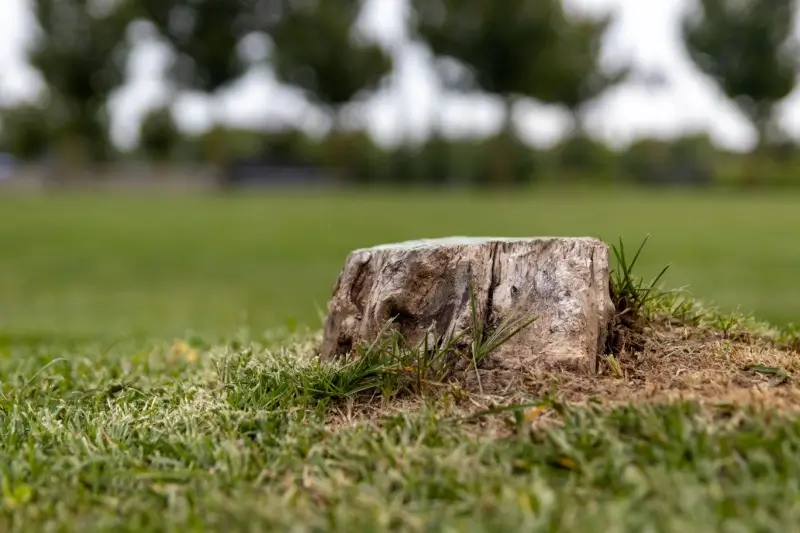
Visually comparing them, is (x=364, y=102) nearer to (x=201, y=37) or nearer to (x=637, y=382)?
(x=201, y=37)

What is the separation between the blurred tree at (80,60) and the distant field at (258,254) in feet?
71.1

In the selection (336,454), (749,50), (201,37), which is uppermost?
(749,50)

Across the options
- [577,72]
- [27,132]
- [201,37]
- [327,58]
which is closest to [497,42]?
[577,72]

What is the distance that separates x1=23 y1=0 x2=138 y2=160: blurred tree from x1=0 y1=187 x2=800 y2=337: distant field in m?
21.7

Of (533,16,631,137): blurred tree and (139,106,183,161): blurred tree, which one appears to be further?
(533,16,631,137): blurred tree

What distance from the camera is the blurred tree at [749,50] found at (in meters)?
46.2

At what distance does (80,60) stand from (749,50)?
39136mm

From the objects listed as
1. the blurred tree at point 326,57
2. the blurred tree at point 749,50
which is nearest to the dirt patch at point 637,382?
the blurred tree at point 326,57

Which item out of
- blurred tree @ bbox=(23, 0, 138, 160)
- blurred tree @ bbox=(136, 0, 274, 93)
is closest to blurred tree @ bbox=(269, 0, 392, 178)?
blurred tree @ bbox=(136, 0, 274, 93)

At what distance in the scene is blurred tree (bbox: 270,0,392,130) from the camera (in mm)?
43188

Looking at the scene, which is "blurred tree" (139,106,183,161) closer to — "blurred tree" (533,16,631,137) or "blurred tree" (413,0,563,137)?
"blurred tree" (413,0,563,137)

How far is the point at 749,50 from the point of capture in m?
47.2

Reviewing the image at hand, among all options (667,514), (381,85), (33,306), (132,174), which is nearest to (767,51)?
(381,85)

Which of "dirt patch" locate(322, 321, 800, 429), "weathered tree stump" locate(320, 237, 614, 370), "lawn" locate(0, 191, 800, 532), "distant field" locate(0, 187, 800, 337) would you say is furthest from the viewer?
"distant field" locate(0, 187, 800, 337)
